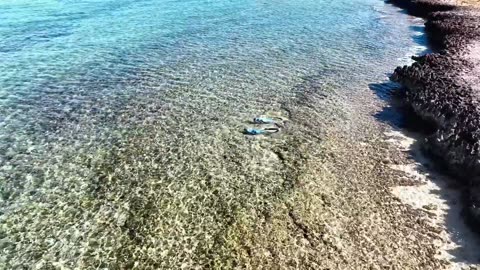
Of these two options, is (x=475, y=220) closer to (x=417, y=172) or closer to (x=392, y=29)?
(x=417, y=172)

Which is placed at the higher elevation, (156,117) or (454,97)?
(454,97)

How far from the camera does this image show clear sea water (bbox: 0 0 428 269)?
68.3 ft

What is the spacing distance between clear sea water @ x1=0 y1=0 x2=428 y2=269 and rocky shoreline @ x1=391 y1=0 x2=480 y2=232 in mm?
4357

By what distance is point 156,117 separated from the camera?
32.0m

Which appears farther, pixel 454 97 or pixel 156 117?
pixel 156 117

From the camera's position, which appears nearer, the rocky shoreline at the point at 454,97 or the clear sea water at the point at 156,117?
the clear sea water at the point at 156,117

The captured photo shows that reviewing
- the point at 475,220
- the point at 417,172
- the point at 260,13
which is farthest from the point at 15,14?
the point at 475,220

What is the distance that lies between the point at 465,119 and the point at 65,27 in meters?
48.5

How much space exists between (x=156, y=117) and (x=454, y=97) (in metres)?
23.3

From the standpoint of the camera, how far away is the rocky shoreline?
24.9 meters

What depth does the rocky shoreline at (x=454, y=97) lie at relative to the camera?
2488 centimetres

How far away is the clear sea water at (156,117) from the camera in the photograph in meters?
20.8

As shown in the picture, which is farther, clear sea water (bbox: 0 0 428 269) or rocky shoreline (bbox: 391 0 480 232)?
rocky shoreline (bbox: 391 0 480 232)

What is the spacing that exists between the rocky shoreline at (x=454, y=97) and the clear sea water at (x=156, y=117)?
4.36 metres
